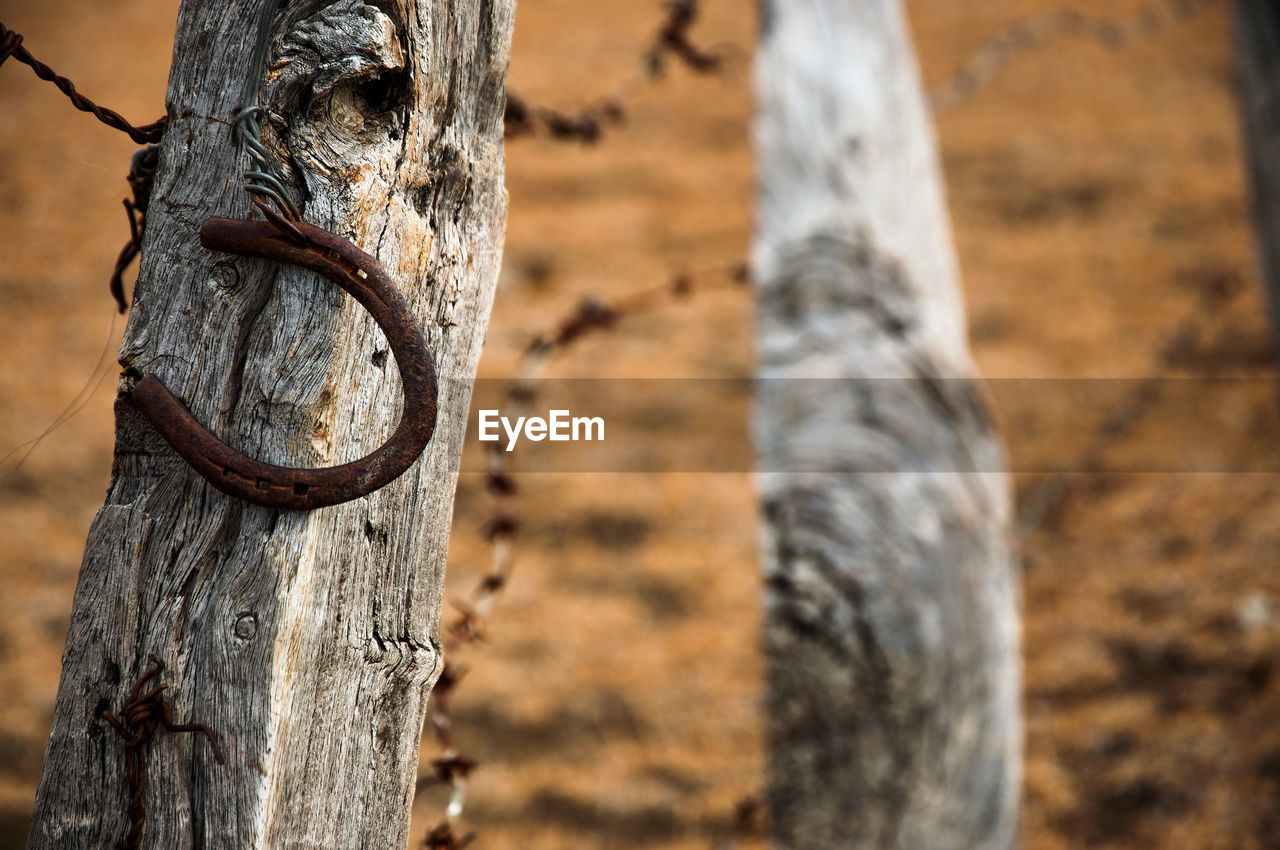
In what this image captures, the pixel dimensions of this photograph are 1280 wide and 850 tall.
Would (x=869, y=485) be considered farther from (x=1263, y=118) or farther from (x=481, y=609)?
(x=1263, y=118)

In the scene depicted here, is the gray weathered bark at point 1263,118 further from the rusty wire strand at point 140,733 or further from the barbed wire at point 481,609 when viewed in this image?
the rusty wire strand at point 140,733

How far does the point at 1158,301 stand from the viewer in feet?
14.8

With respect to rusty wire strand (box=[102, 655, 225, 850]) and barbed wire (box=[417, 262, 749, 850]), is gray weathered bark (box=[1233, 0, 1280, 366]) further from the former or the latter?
rusty wire strand (box=[102, 655, 225, 850])

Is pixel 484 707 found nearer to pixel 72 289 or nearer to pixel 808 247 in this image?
pixel 808 247

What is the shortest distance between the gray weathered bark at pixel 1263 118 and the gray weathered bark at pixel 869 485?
0.85m

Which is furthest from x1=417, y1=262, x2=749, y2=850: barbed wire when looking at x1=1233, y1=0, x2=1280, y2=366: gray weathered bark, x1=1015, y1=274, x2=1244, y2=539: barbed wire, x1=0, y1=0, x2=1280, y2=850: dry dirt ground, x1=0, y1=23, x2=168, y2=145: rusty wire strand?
x1=1015, y1=274, x2=1244, y2=539: barbed wire

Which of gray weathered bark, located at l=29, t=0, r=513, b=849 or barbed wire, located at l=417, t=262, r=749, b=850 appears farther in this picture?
barbed wire, located at l=417, t=262, r=749, b=850

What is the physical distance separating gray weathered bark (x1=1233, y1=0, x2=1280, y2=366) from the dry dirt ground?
1545 mm

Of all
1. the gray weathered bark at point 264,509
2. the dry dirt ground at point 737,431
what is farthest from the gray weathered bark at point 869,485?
the gray weathered bark at point 264,509

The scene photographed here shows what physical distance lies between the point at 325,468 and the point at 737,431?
11.7 feet

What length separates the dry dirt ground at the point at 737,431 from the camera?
2.85 meters

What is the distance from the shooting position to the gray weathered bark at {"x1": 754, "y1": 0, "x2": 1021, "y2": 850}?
1.54 meters

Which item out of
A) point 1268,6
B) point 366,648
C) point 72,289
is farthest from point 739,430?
point 72,289

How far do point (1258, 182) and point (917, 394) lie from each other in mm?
1150
